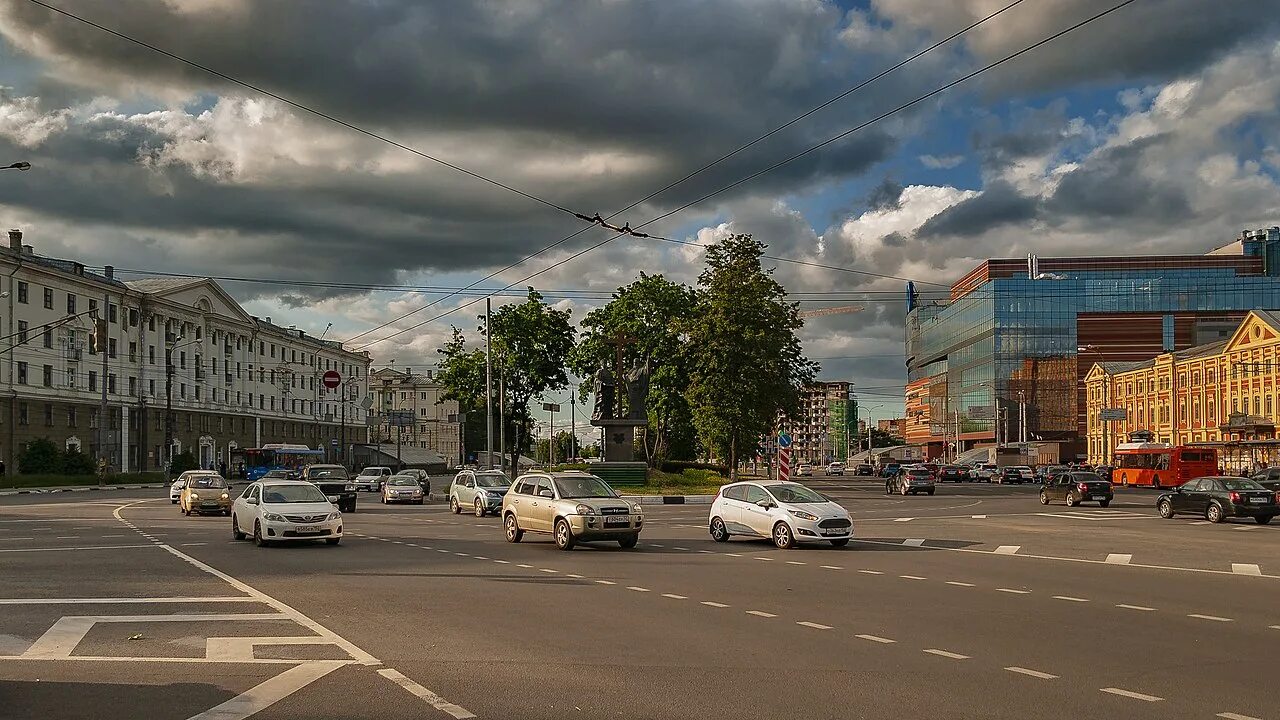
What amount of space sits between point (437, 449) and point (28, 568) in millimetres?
149134

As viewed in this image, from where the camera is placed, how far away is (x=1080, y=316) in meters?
133

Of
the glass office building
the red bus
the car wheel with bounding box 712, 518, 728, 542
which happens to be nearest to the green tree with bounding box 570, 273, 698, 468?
the red bus

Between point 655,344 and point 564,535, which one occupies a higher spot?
point 655,344

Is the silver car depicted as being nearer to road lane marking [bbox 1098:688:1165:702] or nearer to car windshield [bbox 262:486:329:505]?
car windshield [bbox 262:486:329:505]

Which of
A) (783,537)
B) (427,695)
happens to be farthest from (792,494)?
(427,695)

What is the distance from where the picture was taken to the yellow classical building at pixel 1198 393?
281 feet

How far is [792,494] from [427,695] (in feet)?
57.9

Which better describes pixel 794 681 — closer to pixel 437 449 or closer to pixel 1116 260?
pixel 1116 260

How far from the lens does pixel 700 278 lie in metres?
59.5

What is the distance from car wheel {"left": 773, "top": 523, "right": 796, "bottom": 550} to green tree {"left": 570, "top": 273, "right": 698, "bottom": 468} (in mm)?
45938

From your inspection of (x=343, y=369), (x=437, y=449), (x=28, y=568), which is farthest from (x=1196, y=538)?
(x=437, y=449)

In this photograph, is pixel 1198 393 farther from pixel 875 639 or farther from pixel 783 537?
pixel 875 639

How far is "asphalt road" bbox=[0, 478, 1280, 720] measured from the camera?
853 centimetres

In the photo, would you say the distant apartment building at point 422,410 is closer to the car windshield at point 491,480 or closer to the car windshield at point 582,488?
the car windshield at point 491,480
